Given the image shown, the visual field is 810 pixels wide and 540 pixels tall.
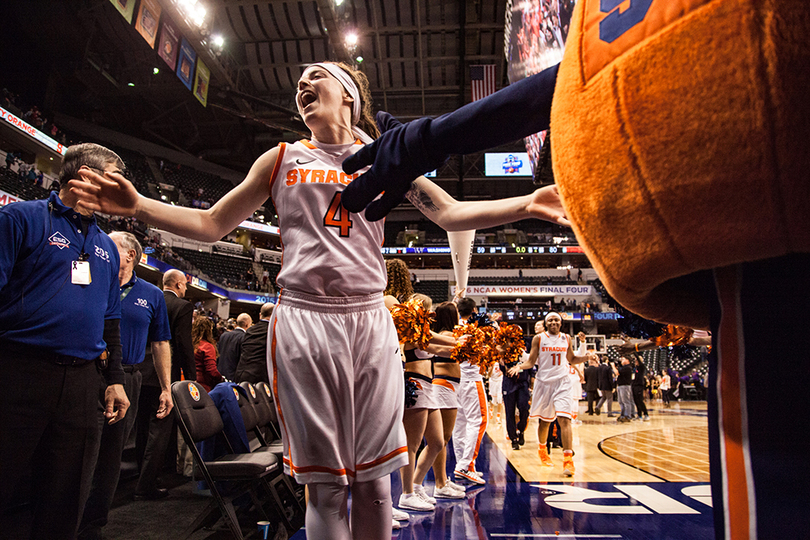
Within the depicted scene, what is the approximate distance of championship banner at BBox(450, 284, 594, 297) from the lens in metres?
31.6

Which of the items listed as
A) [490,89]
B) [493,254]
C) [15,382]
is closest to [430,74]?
[490,89]

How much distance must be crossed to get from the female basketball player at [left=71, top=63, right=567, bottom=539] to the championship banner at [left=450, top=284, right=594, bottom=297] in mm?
30182

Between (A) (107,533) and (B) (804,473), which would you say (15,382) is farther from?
(B) (804,473)

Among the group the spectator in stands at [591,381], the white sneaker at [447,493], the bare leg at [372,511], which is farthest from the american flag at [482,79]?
the bare leg at [372,511]

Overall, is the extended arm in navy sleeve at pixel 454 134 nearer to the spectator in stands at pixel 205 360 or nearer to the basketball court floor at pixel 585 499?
the basketball court floor at pixel 585 499

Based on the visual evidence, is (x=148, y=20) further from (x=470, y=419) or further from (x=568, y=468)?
(x=568, y=468)

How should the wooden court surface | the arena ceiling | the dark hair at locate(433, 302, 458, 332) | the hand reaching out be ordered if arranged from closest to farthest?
the hand reaching out → the dark hair at locate(433, 302, 458, 332) → the wooden court surface → the arena ceiling

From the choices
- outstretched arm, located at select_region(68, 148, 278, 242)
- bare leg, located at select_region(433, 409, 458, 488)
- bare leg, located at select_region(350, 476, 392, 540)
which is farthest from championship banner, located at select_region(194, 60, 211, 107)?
bare leg, located at select_region(350, 476, 392, 540)

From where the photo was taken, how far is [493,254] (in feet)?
111

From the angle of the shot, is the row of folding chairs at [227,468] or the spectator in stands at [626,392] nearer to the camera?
the row of folding chairs at [227,468]

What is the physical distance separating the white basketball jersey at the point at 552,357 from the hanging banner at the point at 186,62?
1267cm

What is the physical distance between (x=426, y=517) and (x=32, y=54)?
2425 centimetres

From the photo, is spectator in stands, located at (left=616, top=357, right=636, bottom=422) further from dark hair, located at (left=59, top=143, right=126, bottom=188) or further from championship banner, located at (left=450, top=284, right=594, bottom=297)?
championship banner, located at (left=450, top=284, right=594, bottom=297)

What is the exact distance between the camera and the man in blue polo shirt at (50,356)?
5.90 feet
